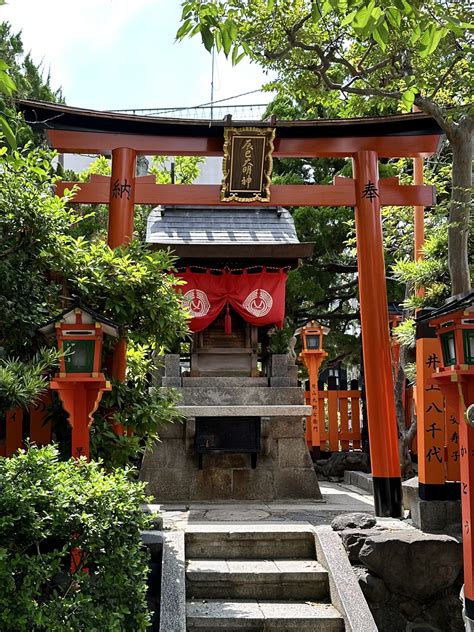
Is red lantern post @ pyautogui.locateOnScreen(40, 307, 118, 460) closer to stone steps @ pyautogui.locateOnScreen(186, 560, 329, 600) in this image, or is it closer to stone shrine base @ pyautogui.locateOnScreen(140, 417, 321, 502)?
stone steps @ pyautogui.locateOnScreen(186, 560, 329, 600)

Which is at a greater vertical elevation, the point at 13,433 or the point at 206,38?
the point at 206,38

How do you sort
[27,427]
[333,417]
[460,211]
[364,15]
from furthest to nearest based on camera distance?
[333,417] → [460,211] → [27,427] → [364,15]

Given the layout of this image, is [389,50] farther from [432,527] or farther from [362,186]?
[432,527]

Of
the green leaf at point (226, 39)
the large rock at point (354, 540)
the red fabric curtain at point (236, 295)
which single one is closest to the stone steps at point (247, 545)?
the large rock at point (354, 540)

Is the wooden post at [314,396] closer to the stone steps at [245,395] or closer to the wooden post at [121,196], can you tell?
the stone steps at [245,395]

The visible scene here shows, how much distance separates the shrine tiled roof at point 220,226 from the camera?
42.6ft

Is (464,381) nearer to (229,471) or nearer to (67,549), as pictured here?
(67,549)

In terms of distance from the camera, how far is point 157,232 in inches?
528

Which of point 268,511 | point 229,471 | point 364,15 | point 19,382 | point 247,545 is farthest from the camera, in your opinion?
point 229,471

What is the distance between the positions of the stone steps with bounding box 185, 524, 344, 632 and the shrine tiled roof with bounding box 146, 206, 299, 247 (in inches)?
268

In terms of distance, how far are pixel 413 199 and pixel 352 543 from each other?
5.80 m

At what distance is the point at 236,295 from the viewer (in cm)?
1318

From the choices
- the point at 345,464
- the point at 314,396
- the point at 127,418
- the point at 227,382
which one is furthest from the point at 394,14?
the point at 314,396

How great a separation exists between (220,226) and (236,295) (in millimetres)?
1570
